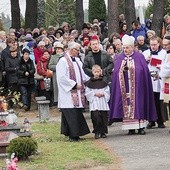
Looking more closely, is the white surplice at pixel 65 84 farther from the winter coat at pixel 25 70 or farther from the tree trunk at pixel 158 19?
the tree trunk at pixel 158 19

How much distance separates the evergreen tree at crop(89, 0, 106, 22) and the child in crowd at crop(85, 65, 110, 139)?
3370cm

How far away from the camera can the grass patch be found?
12.1 m

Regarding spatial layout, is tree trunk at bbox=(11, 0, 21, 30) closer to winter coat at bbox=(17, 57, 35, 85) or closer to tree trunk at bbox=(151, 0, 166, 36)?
tree trunk at bbox=(151, 0, 166, 36)

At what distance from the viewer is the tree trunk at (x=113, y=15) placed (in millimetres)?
24250

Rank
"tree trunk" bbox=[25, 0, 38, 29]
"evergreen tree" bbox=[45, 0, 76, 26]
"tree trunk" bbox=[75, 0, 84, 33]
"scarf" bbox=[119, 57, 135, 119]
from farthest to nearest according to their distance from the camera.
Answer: "evergreen tree" bbox=[45, 0, 76, 26] → "tree trunk" bbox=[75, 0, 84, 33] → "tree trunk" bbox=[25, 0, 38, 29] → "scarf" bbox=[119, 57, 135, 119]

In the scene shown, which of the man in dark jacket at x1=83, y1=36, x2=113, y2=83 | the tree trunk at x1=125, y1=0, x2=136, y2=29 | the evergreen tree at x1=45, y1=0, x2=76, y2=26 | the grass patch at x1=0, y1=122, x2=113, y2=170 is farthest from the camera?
the evergreen tree at x1=45, y1=0, x2=76, y2=26

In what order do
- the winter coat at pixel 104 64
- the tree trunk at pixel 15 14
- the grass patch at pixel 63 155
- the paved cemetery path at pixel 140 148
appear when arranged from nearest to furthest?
1. the paved cemetery path at pixel 140 148
2. the grass patch at pixel 63 155
3. the winter coat at pixel 104 64
4. the tree trunk at pixel 15 14

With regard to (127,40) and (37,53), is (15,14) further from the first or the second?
(127,40)

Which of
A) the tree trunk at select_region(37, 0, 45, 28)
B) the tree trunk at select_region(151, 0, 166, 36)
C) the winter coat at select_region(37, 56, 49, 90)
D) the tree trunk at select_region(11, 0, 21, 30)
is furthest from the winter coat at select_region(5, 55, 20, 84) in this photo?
the tree trunk at select_region(37, 0, 45, 28)

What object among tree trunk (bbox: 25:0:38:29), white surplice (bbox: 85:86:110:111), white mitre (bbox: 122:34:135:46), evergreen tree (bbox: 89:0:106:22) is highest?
evergreen tree (bbox: 89:0:106:22)

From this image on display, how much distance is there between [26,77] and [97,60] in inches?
200

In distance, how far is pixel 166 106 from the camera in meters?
16.0

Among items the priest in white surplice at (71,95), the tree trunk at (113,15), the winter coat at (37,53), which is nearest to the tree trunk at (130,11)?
the tree trunk at (113,15)

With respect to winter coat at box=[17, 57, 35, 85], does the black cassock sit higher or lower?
lower
